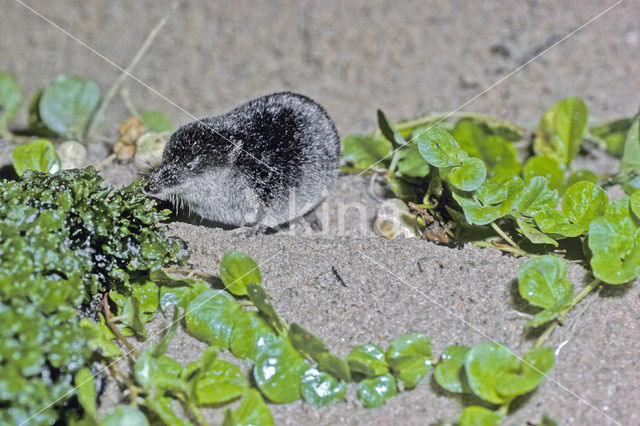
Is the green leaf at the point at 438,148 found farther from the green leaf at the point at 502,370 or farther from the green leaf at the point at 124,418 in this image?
the green leaf at the point at 124,418

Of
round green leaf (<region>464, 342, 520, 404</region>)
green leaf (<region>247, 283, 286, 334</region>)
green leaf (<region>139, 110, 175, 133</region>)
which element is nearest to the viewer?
round green leaf (<region>464, 342, 520, 404</region>)

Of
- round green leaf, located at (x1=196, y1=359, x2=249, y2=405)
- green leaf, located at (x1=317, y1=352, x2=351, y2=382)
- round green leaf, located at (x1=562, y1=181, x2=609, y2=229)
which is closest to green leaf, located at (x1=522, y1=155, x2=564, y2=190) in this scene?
round green leaf, located at (x1=562, y1=181, x2=609, y2=229)

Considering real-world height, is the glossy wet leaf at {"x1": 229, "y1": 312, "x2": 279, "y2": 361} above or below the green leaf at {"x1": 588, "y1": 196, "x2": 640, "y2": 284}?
above

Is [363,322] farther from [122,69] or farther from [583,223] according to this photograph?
[122,69]

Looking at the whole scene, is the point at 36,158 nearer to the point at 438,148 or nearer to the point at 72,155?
the point at 72,155

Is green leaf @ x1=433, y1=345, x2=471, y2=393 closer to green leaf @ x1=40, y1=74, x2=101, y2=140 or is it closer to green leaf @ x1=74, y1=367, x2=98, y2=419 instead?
green leaf @ x1=74, y1=367, x2=98, y2=419

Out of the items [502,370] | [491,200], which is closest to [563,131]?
[491,200]

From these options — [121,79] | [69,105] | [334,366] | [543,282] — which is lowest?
[543,282]
